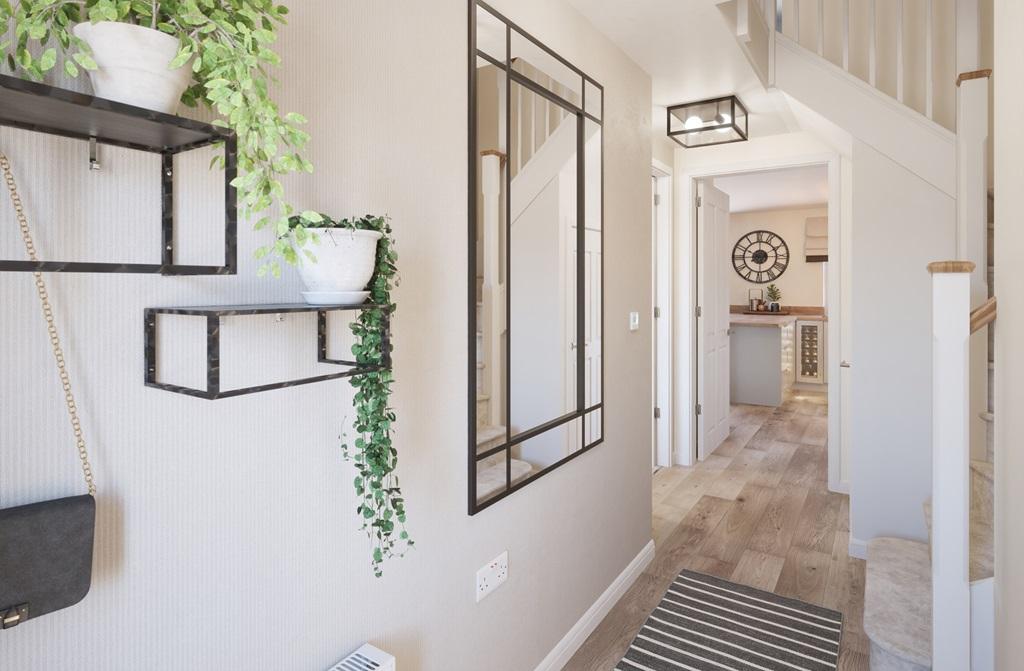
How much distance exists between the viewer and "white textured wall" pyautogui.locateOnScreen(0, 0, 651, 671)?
90 cm

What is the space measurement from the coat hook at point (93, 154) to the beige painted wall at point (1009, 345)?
75.2 inches

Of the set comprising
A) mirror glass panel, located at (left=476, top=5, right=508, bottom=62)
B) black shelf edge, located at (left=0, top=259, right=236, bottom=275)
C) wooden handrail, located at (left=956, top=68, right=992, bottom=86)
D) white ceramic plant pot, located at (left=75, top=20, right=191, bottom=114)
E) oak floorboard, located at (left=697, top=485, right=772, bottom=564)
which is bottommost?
oak floorboard, located at (left=697, top=485, right=772, bottom=564)

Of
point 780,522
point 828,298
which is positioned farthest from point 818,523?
point 828,298

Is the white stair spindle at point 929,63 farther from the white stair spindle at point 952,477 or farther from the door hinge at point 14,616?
the door hinge at point 14,616

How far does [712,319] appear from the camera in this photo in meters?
4.93

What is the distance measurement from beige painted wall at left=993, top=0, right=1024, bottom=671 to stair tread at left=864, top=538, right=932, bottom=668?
27 cm

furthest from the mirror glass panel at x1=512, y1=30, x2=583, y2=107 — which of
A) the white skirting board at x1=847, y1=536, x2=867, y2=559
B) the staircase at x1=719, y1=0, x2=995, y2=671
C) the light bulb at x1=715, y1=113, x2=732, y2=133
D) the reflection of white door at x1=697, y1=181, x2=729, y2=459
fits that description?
the reflection of white door at x1=697, y1=181, x2=729, y2=459

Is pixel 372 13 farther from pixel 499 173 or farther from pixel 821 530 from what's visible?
pixel 821 530

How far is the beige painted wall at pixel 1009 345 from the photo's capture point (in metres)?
1.47

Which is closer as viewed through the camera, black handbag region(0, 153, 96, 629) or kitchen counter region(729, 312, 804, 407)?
black handbag region(0, 153, 96, 629)

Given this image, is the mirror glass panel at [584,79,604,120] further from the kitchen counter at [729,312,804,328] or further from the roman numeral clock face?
the roman numeral clock face

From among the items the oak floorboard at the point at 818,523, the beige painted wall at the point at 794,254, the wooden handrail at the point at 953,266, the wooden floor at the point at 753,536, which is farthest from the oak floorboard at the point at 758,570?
the beige painted wall at the point at 794,254

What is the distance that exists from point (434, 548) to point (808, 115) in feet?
9.54

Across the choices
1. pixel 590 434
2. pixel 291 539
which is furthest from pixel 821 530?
pixel 291 539
